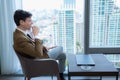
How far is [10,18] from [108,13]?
57.8 inches

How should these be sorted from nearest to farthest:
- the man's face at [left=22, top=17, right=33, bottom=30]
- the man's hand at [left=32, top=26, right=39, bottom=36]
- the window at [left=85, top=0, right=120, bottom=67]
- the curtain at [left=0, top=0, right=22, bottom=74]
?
the man's face at [left=22, top=17, right=33, bottom=30]
the man's hand at [left=32, top=26, right=39, bottom=36]
the curtain at [left=0, top=0, right=22, bottom=74]
the window at [left=85, top=0, right=120, bottom=67]

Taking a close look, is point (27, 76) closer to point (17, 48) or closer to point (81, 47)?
point (17, 48)

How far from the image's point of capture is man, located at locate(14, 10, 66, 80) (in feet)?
7.66

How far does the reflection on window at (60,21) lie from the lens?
3.16 m

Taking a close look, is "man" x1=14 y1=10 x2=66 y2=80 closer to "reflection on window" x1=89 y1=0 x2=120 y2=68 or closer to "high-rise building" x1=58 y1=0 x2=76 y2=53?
"high-rise building" x1=58 y1=0 x2=76 y2=53

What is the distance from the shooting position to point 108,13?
Answer: 317 cm

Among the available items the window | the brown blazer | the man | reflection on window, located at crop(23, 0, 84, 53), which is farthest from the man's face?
the window

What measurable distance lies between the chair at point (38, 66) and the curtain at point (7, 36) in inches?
31.2

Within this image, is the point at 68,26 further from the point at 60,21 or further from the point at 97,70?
the point at 97,70

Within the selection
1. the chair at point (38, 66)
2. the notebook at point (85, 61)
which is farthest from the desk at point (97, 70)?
the chair at point (38, 66)

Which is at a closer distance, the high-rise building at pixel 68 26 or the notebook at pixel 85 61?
the notebook at pixel 85 61

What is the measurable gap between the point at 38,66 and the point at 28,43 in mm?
296

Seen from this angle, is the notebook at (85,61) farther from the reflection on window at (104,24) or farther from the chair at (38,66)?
the reflection on window at (104,24)

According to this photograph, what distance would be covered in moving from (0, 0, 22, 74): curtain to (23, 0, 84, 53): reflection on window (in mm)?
252
